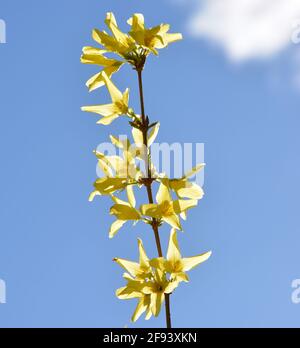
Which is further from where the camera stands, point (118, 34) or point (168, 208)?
point (118, 34)

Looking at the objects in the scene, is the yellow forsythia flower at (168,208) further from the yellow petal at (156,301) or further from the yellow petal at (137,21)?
the yellow petal at (137,21)

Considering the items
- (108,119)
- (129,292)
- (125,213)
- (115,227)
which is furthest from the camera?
(108,119)

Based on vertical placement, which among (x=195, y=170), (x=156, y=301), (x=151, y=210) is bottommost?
(x=156, y=301)

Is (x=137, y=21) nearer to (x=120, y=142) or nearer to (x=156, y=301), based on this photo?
(x=120, y=142)

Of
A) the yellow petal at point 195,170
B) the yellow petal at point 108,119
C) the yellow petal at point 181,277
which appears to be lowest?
the yellow petal at point 181,277

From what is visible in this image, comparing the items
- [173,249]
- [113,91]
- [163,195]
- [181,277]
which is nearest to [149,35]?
[113,91]

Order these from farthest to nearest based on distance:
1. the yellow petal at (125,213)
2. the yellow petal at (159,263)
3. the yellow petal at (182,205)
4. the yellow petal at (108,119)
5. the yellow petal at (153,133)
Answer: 1. the yellow petal at (108,119)
2. the yellow petal at (153,133)
3. the yellow petal at (125,213)
4. the yellow petal at (182,205)
5. the yellow petal at (159,263)

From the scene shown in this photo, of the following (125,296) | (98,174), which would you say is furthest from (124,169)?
(125,296)

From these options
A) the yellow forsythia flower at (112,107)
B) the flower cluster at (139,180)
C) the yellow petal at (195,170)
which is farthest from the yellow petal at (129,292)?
the yellow forsythia flower at (112,107)
